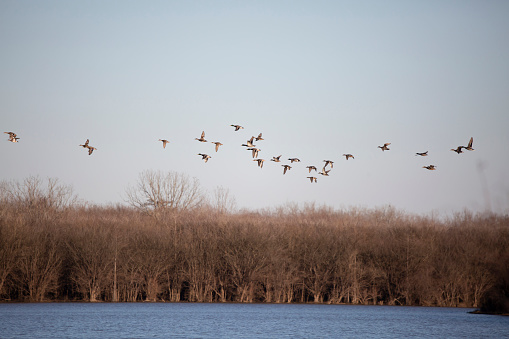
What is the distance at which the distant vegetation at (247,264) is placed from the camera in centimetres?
5119

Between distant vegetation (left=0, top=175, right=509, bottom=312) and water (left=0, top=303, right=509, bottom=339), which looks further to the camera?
distant vegetation (left=0, top=175, right=509, bottom=312)

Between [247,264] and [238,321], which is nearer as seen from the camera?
[238,321]

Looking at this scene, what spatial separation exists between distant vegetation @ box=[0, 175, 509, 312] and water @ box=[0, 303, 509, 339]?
2.55 metres

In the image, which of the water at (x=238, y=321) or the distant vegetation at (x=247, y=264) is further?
the distant vegetation at (x=247, y=264)

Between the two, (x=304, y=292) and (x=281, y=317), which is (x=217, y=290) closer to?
(x=304, y=292)

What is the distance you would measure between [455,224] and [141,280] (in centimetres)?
3218

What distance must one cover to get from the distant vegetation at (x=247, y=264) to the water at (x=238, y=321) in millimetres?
2548

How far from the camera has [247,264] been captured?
179 feet

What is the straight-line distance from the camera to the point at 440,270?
53.9 metres

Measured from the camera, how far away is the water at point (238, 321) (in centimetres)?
3469

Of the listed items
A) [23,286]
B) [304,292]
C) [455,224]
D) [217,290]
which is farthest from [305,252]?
[23,286]

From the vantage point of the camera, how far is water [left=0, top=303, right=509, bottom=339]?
114 ft

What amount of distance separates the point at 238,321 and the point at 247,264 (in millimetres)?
13241

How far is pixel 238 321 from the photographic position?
136ft
